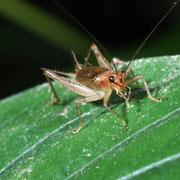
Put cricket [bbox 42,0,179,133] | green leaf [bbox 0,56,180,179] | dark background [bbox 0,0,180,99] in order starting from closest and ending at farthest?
green leaf [bbox 0,56,180,179] < cricket [bbox 42,0,179,133] < dark background [bbox 0,0,180,99]

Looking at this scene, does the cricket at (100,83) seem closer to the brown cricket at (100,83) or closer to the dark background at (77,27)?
the brown cricket at (100,83)

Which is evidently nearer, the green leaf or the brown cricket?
the green leaf

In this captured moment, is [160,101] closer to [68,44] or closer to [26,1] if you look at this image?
[68,44]

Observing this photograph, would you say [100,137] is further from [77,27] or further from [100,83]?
[77,27]

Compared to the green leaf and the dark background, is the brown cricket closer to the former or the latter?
the green leaf

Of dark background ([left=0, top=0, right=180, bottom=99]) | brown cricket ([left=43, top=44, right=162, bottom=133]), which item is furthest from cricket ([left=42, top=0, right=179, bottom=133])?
dark background ([left=0, top=0, right=180, bottom=99])

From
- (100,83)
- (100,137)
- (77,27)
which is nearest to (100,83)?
(100,83)
